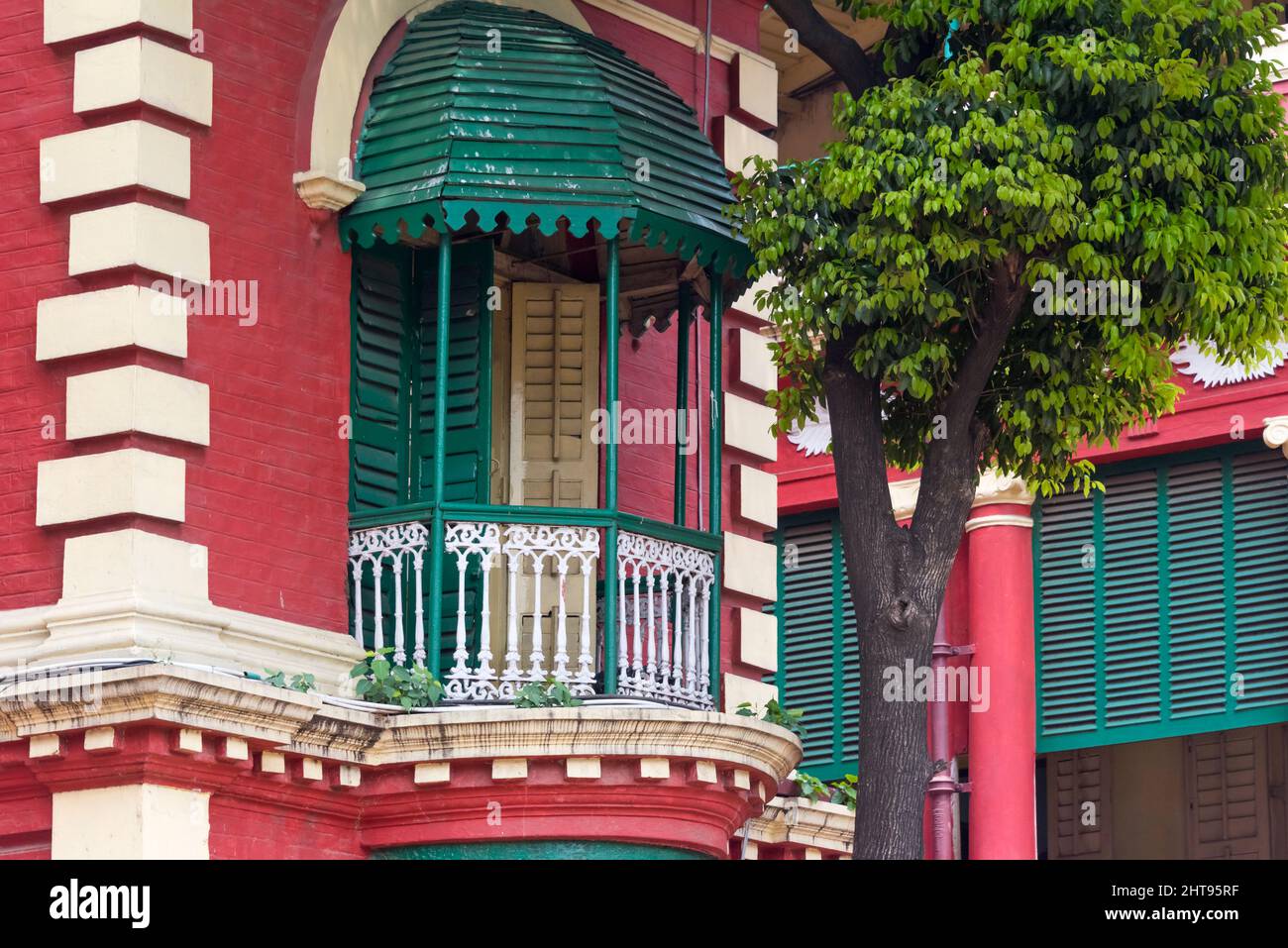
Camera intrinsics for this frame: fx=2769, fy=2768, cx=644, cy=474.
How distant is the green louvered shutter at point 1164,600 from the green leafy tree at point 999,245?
22.9 feet

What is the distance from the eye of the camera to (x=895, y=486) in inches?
993

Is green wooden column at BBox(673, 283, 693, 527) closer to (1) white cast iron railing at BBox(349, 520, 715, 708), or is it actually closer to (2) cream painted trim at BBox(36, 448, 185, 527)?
(1) white cast iron railing at BBox(349, 520, 715, 708)

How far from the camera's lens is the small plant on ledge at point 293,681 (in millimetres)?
15242

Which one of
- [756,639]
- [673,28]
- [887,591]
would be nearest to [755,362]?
[756,639]

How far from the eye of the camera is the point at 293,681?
50.4 feet

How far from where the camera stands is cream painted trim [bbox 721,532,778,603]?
18.6 meters

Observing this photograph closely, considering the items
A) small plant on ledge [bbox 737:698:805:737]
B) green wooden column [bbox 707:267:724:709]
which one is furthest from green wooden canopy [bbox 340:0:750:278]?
small plant on ledge [bbox 737:698:805:737]

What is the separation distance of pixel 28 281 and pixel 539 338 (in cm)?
356

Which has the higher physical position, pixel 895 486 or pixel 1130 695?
pixel 895 486

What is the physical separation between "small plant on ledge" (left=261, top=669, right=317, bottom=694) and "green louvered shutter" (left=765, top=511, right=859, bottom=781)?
34.4 ft

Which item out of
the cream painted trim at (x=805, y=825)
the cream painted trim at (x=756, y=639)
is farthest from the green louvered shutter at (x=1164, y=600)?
the cream painted trim at (x=756, y=639)
